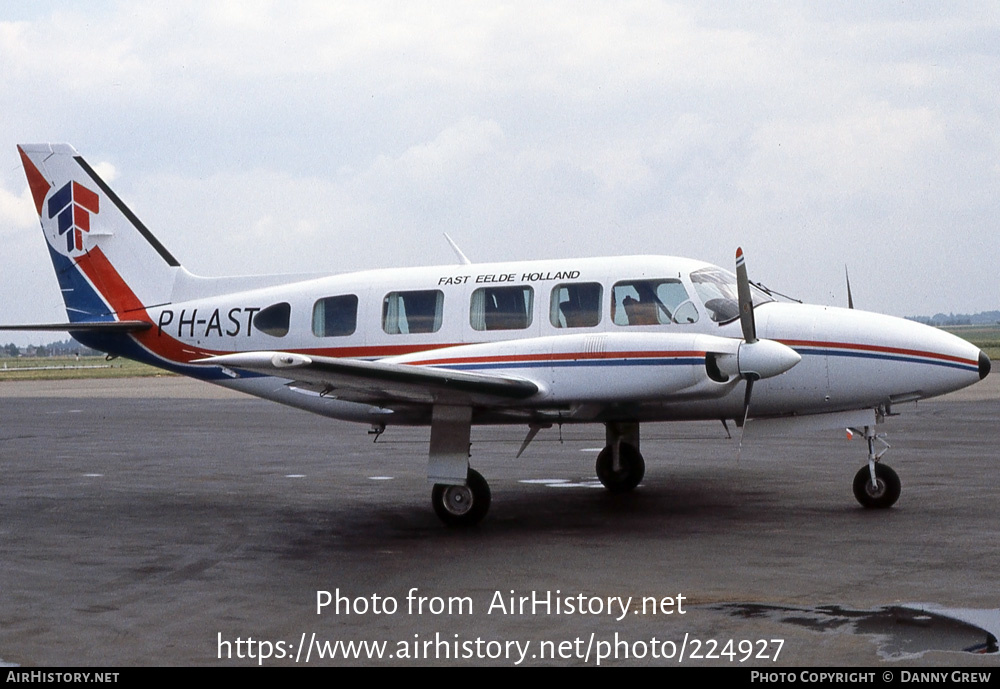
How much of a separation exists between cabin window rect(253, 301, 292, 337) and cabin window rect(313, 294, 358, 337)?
1.36 feet

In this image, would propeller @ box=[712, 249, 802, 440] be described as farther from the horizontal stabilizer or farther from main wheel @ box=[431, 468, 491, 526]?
the horizontal stabilizer

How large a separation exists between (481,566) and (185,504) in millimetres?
5951

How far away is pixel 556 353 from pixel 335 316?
11.4 ft

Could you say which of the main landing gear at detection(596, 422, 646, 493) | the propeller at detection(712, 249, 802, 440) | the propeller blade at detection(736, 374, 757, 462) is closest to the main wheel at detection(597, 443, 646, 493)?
the main landing gear at detection(596, 422, 646, 493)

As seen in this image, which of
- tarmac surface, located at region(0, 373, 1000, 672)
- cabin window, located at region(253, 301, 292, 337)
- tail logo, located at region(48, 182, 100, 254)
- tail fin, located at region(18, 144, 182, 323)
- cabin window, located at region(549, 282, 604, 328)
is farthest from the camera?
tail logo, located at region(48, 182, 100, 254)

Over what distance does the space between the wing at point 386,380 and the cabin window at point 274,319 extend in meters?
2.23

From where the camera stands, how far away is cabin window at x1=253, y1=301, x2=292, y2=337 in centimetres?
1445

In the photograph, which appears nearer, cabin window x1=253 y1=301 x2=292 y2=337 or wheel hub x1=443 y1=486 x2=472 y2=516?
wheel hub x1=443 y1=486 x2=472 y2=516

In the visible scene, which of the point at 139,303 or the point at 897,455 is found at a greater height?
the point at 139,303

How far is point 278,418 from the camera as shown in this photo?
101 feet

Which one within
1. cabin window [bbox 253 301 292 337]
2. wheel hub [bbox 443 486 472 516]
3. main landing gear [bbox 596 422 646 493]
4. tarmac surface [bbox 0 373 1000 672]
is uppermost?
cabin window [bbox 253 301 292 337]

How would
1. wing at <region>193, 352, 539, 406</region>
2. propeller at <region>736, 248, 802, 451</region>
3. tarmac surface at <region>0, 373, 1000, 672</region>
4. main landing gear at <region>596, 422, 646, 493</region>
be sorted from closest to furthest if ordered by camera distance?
tarmac surface at <region>0, 373, 1000, 672</region>, wing at <region>193, 352, 539, 406</region>, propeller at <region>736, 248, 802, 451</region>, main landing gear at <region>596, 422, 646, 493</region>
